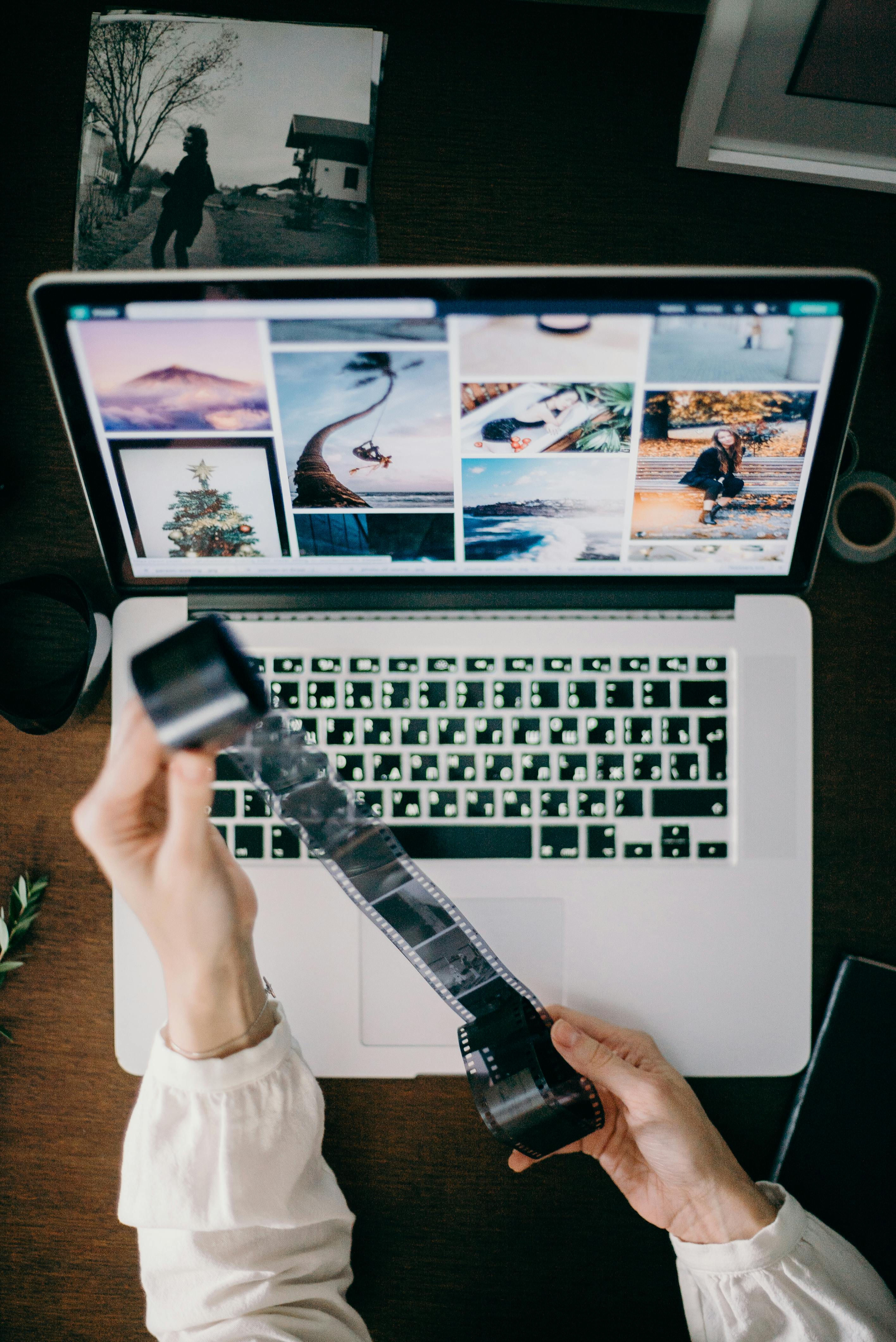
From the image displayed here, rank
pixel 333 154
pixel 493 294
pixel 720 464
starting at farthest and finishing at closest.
A: pixel 333 154 → pixel 720 464 → pixel 493 294

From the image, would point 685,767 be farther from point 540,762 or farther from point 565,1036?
point 565,1036

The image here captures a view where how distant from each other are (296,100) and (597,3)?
0.32 meters

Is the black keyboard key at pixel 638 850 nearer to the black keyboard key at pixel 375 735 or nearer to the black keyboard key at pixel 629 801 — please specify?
the black keyboard key at pixel 629 801

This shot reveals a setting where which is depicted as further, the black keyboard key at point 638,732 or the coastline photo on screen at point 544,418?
the black keyboard key at point 638,732

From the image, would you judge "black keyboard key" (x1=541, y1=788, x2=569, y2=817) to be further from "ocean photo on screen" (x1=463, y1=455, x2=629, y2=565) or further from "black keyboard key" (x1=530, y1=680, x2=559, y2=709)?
"ocean photo on screen" (x1=463, y1=455, x2=629, y2=565)

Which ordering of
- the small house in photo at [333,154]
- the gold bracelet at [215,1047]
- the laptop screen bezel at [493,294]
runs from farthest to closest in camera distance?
the small house in photo at [333,154] → the gold bracelet at [215,1047] → the laptop screen bezel at [493,294]

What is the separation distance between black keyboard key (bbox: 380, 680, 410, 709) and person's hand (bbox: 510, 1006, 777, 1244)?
0.33 metres

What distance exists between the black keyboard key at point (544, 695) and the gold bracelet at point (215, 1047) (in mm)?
366

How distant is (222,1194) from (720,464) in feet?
2.48

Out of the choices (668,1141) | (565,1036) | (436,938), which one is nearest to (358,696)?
(436,938)

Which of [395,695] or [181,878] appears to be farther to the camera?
[395,695]

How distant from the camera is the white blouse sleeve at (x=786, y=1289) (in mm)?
717

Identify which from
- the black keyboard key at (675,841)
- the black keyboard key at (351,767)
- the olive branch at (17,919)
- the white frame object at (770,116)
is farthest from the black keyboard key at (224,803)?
the white frame object at (770,116)

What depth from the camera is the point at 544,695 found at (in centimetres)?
79
